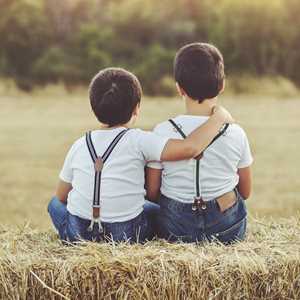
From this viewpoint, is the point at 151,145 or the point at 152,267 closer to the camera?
the point at 152,267

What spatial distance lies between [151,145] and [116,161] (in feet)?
0.48

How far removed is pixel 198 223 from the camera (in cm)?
356

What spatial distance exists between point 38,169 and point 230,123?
6811mm

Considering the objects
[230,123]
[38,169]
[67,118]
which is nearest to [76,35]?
[67,118]

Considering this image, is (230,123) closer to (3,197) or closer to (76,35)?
(3,197)

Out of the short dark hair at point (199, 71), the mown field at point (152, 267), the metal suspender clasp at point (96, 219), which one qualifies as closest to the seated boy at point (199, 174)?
the short dark hair at point (199, 71)

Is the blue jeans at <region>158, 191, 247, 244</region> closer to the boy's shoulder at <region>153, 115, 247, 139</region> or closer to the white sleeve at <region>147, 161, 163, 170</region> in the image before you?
the white sleeve at <region>147, 161, 163, 170</region>

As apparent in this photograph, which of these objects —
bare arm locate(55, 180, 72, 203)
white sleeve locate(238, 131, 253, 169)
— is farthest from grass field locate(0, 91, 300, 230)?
white sleeve locate(238, 131, 253, 169)

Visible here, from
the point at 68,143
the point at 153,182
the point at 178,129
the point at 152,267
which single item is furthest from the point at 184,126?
the point at 68,143

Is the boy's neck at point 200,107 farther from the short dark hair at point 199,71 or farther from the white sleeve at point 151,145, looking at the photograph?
the white sleeve at point 151,145

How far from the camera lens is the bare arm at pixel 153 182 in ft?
11.8

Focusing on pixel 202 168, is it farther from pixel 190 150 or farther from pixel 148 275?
pixel 148 275

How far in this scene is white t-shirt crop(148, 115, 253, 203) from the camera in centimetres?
355

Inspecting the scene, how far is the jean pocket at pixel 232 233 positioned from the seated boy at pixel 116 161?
0.92 ft
